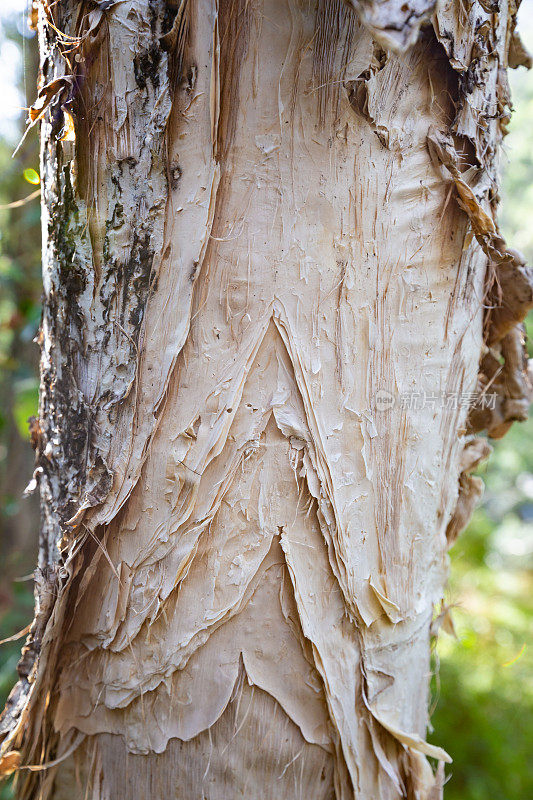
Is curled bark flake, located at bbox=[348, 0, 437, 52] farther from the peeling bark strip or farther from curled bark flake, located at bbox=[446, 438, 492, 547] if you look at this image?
curled bark flake, located at bbox=[446, 438, 492, 547]

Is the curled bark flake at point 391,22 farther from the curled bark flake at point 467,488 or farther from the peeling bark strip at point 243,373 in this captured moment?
the curled bark flake at point 467,488

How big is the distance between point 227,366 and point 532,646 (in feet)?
10.6

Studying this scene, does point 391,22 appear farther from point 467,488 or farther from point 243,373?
point 467,488

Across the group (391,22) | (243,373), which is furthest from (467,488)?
(391,22)

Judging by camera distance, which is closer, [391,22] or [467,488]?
[391,22]

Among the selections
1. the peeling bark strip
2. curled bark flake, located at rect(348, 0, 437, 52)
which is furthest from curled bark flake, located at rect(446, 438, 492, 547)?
curled bark flake, located at rect(348, 0, 437, 52)

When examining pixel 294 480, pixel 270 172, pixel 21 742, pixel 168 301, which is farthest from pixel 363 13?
pixel 21 742

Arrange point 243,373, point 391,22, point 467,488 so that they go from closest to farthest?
point 391,22 → point 243,373 → point 467,488

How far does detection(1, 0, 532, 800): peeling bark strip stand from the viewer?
1.82 ft

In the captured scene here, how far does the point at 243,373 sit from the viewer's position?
573 millimetres

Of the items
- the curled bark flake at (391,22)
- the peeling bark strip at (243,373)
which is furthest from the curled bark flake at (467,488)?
the curled bark flake at (391,22)

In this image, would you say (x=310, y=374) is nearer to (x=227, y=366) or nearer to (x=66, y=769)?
(x=227, y=366)

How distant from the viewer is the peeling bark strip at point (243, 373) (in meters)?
0.56

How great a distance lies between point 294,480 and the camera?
0.59 m
